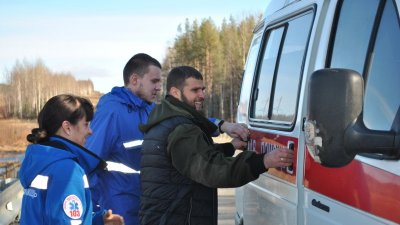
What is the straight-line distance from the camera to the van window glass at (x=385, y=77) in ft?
6.67

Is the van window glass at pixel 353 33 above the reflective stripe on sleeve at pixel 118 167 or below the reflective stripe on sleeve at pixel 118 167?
above

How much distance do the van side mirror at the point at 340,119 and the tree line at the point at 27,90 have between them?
91.6 meters

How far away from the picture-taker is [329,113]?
68.6 inches

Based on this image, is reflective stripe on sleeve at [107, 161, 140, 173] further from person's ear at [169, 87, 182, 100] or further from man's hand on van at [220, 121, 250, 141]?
person's ear at [169, 87, 182, 100]

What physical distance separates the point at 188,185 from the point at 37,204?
3.03 feet

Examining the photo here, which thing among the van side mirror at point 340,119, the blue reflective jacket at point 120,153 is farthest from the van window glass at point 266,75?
the van side mirror at point 340,119

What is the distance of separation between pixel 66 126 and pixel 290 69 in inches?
56.8

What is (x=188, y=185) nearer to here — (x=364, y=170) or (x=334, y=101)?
(x=364, y=170)

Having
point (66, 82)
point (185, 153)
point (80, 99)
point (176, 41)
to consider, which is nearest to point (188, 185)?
A: point (185, 153)

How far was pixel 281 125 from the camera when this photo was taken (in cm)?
318

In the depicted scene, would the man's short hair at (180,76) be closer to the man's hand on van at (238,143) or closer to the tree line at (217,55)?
the man's hand on van at (238,143)

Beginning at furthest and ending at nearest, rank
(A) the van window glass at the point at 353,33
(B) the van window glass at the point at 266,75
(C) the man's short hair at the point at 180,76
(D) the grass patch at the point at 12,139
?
(D) the grass patch at the point at 12,139, (B) the van window glass at the point at 266,75, (C) the man's short hair at the point at 180,76, (A) the van window glass at the point at 353,33

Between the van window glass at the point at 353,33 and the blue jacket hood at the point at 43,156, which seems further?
the blue jacket hood at the point at 43,156

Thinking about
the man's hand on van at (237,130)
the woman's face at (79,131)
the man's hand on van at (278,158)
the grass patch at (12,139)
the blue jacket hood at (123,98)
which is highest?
the blue jacket hood at (123,98)
